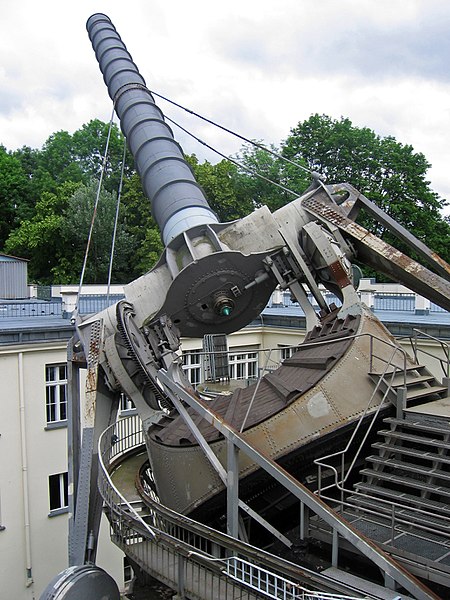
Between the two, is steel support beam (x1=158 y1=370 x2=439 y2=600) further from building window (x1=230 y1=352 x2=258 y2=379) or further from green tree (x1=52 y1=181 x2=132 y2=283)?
green tree (x1=52 y1=181 x2=132 y2=283)

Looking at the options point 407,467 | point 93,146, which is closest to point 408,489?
point 407,467

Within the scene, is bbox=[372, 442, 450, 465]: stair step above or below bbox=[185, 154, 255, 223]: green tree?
below

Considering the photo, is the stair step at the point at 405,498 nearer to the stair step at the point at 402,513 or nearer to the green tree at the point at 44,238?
the stair step at the point at 402,513

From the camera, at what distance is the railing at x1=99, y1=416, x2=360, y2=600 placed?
6.86 meters

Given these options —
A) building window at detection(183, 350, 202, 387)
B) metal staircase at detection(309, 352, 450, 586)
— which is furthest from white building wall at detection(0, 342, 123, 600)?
metal staircase at detection(309, 352, 450, 586)

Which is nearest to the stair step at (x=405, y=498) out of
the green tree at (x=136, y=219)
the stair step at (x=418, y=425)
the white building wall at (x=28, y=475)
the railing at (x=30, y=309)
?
the stair step at (x=418, y=425)

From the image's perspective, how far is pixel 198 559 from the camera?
7.61m

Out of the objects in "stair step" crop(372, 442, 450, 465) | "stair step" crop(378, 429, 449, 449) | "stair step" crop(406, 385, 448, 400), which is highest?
"stair step" crop(406, 385, 448, 400)

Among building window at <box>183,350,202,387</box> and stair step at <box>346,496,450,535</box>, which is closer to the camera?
stair step at <box>346,496,450,535</box>

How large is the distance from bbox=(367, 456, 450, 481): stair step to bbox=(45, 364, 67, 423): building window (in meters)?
12.3

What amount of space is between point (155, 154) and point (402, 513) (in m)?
8.04

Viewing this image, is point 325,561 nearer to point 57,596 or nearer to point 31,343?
point 57,596

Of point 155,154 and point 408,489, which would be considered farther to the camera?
point 155,154

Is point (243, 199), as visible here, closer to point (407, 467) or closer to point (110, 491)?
point (110, 491)
